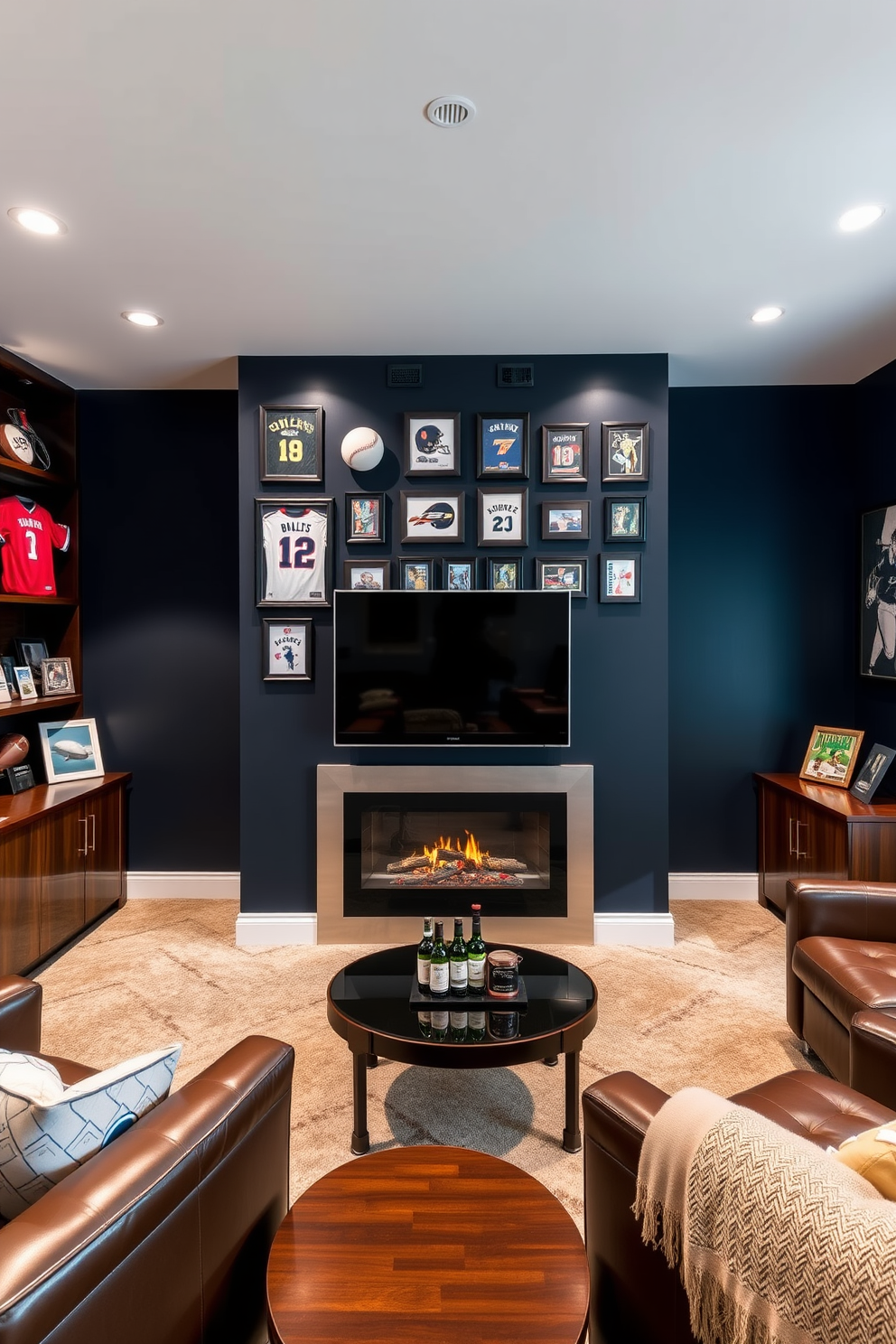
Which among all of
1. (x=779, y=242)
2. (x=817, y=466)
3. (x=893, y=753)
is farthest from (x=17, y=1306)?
(x=817, y=466)

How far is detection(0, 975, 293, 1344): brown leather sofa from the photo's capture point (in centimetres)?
92

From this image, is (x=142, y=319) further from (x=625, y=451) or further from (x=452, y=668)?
Result: (x=625, y=451)

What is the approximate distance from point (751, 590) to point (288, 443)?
2.70 meters

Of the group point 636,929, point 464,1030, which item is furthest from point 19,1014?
point 636,929

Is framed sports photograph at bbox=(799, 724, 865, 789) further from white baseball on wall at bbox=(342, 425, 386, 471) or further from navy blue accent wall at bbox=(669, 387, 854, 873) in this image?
white baseball on wall at bbox=(342, 425, 386, 471)

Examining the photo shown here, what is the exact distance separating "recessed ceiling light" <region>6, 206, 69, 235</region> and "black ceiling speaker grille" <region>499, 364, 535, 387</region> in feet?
6.28

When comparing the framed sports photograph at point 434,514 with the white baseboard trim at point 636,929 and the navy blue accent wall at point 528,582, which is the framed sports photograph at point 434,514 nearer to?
the navy blue accent wall at point 528,582

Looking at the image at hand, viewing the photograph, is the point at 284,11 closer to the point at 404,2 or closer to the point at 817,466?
the point at 404,2

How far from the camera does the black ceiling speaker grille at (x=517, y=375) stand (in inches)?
141

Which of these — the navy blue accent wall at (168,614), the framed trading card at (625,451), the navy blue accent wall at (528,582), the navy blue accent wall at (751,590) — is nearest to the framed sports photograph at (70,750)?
the navy blue accent wall at (168,614)

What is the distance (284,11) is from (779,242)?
182 cm

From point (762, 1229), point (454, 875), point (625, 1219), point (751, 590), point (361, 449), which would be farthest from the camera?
point (751, 590)

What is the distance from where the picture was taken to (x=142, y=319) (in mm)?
3211

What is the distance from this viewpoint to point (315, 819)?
3678 mm
